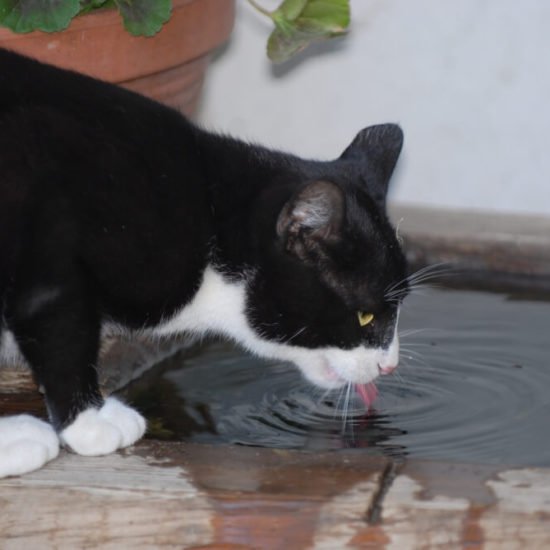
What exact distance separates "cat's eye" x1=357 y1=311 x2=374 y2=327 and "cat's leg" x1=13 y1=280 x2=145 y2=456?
0.39 m

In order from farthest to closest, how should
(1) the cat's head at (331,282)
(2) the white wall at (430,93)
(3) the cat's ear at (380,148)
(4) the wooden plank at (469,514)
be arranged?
(2) the white wall at (430,93)
(3) the cat's ear at (380,148)
(1) the cat's head at (331,282)
(4) the wooden plank at (469,514)

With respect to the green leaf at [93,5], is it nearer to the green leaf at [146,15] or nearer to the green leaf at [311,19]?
the green leaf at [146,15]

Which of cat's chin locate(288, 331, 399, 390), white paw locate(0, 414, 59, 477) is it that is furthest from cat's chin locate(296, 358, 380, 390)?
white paw locate(0, 414, 59, 477)

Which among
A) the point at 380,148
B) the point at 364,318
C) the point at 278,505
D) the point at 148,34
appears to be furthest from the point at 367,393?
the point at 148,34

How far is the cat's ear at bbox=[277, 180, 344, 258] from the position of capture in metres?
1.81

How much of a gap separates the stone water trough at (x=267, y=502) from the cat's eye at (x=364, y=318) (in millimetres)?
214

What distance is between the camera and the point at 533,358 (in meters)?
2.42

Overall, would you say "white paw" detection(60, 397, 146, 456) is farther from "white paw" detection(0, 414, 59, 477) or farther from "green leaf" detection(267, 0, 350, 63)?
"green leaf" detection(267, 0, 350, 63)

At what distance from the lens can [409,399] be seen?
87.7 inches

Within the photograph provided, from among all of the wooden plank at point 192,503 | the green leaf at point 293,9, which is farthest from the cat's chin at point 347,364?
the green leaf at point 293,9

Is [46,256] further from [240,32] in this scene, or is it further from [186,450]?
[240,32]

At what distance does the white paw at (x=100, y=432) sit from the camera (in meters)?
1.87

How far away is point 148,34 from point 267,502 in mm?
974

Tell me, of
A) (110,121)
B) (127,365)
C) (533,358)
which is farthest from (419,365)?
(110,121)
